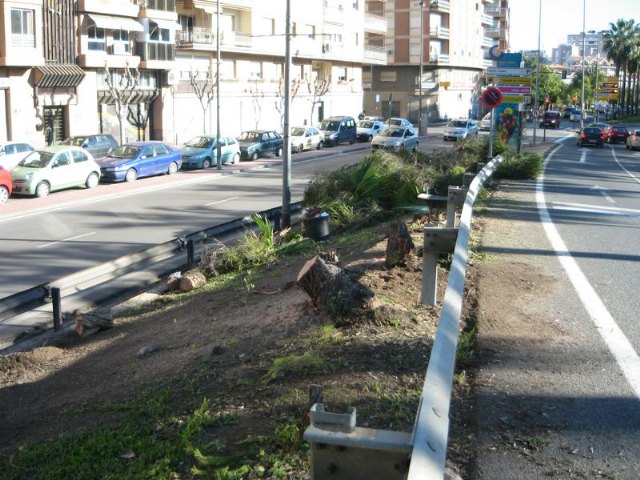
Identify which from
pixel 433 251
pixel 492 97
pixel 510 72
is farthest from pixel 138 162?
pixel 433 251

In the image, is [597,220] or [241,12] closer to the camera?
[597,220]

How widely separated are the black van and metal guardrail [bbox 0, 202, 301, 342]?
3488 cm

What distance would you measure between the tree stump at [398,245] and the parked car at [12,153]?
22463mm

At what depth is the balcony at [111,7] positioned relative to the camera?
3972 centimetres

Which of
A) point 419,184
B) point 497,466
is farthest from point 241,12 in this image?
point 497,466

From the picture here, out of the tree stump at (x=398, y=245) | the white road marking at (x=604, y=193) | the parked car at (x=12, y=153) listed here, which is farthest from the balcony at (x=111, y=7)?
the tree stump at (x=398, y=245)

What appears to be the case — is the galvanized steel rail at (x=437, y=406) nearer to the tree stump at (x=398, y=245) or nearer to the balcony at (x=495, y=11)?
the tree stump at (x=398, y=245)

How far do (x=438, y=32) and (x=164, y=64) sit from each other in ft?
149

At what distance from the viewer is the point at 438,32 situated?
84.9 m

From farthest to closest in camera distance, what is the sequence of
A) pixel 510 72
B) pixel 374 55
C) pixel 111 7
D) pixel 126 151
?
pixel 374 55 → pixel 111 7 → pixel 126 151 → pixel 510 72

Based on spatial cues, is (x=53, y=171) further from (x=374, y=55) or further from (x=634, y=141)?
(x=374, y=55)

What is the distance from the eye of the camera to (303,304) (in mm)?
7504

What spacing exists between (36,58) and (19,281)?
81.3 ft

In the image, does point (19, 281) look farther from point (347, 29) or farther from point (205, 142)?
point (347, 29)
